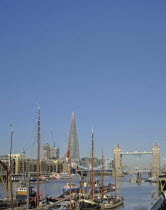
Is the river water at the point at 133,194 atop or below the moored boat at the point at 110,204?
below

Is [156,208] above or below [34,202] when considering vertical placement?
above

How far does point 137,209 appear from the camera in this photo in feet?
178

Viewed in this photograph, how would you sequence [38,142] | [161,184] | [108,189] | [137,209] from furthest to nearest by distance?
[108,189] < [161,184] < [137,209] < [38,142]

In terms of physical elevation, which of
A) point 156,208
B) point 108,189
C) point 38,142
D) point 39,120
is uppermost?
point 39,120

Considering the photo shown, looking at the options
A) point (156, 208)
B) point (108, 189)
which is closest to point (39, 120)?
point (156, 208)

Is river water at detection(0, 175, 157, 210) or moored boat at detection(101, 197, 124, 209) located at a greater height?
moored boat at detection(101, 197, 124, 209)

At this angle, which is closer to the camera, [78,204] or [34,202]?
[78,204]

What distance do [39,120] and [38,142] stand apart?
8.90 feet

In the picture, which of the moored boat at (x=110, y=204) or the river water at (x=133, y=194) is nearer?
the moored boat at (x=110, y=204)

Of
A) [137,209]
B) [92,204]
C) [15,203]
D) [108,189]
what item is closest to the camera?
[92,204]

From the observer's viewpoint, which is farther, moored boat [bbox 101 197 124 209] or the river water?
the river water

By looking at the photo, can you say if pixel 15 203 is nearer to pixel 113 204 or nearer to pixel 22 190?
pixel 22 190

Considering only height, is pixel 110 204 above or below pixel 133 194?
above

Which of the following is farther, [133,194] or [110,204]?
[133,194]
